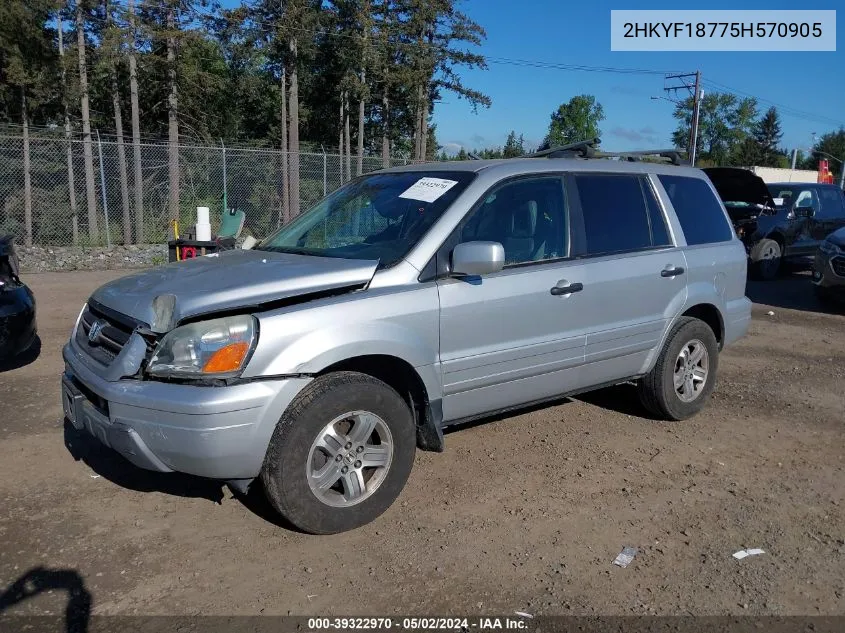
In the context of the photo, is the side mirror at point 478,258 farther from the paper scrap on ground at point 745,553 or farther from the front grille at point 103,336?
the paper scrap on ground at point 745,553

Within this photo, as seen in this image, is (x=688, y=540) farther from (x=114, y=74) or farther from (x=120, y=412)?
(x=114, y=74)

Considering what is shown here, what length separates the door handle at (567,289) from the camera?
13.5 feet

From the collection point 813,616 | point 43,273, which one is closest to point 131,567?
point 813,616

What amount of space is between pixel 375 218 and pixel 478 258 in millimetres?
937

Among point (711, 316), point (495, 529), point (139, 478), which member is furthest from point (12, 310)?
point (711, 316)

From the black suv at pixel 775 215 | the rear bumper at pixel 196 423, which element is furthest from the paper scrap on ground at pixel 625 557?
the black suv at pixel 775 215

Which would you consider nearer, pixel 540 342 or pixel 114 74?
pixel 540 342

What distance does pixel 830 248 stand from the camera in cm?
980

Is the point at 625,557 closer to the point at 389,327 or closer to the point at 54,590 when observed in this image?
the point at 389,327

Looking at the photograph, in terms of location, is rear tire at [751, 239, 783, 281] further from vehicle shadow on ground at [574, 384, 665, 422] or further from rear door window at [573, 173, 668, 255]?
rear door window at [573, 173, 668, 255]

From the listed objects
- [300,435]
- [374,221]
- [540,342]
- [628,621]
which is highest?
[374,221]

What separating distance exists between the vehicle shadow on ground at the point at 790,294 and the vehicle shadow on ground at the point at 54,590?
10.3 m

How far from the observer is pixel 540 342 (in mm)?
4090

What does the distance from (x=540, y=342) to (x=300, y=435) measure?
162cm
